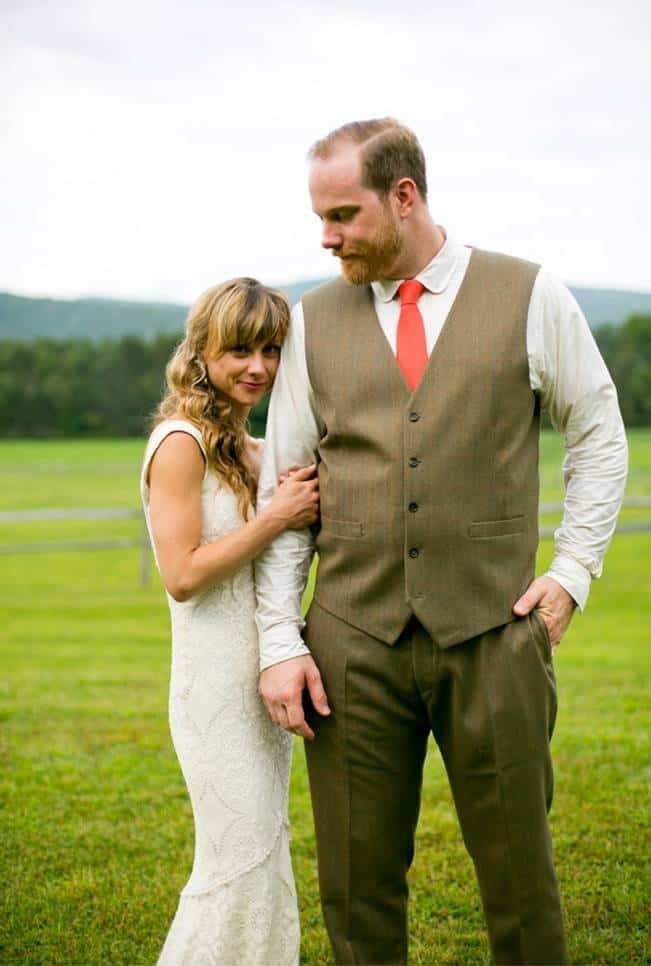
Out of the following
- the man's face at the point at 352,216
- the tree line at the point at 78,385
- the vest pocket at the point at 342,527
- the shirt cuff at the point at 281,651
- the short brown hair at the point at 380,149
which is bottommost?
the tree line at the point at 78,385

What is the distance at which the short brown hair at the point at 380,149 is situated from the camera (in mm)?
2605

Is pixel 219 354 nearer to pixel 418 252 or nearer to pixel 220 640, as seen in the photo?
pixel 418 252

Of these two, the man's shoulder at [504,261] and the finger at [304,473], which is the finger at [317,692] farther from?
the man's shoulder at [504,261]

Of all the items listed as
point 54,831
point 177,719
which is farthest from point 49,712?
point 177,719

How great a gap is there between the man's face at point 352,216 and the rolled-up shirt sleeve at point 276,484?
258 mm

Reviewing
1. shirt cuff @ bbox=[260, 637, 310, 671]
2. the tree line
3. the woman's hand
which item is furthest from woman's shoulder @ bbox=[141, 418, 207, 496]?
the tree line

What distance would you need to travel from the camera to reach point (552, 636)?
2.70 meters

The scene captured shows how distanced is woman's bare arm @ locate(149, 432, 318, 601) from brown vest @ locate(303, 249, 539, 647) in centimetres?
23

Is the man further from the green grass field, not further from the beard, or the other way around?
the green grass field

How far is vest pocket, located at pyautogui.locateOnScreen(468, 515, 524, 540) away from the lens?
2.60 metres

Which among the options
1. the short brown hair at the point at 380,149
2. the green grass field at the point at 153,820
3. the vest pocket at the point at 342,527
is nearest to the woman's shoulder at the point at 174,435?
the vest pocket at the point at 342,527

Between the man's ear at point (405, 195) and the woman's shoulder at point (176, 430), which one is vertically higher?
the man's ear at point (405, 195)

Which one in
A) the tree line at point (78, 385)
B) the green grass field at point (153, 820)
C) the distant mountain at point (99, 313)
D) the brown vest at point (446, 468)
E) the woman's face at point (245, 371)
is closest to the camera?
the brown vest at point (446, 468)

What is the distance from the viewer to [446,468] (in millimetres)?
2576
